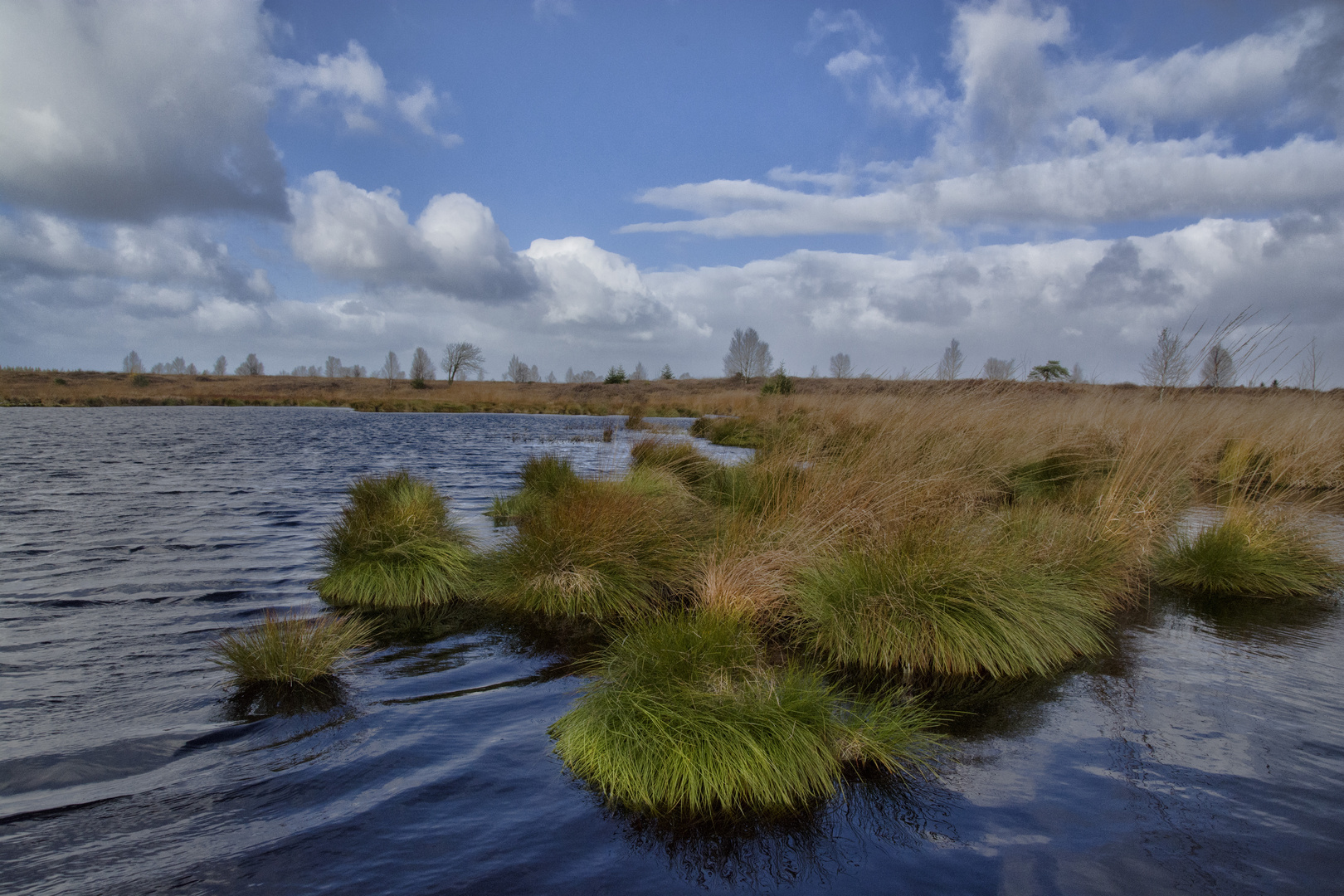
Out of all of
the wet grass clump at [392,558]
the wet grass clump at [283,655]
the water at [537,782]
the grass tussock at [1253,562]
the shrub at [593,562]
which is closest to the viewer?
the water at [537,782]

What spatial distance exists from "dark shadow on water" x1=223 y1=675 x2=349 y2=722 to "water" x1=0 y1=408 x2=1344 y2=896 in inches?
1.7

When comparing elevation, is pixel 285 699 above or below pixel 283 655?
below

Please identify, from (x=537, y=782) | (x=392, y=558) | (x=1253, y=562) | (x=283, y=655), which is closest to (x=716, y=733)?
(x=537, y=782)

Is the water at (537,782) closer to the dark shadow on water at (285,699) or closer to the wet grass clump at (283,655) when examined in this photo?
the dark shadow on water at (285,699)

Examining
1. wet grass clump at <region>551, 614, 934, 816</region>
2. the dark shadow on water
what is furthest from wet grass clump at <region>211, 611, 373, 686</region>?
wet grass clump at <region>551, 614, 934, 816</region>

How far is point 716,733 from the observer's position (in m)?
3.69

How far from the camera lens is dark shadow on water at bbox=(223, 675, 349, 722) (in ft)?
15.5

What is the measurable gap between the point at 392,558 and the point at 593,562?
98.3 inches

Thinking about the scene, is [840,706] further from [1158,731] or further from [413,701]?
[413,701]

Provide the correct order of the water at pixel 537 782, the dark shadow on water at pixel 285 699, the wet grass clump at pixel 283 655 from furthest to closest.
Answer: the wet grass clump at pixel 283 655 → the dark shadow on water at pixel 285 699 → the water at pixel 537 782

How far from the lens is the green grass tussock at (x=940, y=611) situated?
5277 mm

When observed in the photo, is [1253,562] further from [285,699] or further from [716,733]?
[285,699]

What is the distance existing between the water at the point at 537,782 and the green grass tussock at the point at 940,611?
0.29m

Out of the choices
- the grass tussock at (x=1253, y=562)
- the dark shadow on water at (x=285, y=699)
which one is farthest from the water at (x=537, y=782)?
the grass tussock at (x=1253, y=562)
